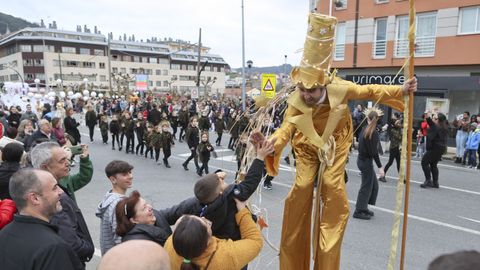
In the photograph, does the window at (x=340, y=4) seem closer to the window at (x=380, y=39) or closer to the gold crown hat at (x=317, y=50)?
the window at (x=380, y=39)

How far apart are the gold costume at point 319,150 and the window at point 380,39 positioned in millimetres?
19243

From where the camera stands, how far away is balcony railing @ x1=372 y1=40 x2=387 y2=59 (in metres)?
20.8

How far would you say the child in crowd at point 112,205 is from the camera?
2.99 metres

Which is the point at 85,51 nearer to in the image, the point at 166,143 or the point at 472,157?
the point at 166,143

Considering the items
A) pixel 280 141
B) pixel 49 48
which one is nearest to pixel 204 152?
pixel 280 141

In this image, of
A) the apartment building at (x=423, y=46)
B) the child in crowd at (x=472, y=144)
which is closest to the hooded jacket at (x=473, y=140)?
the child in crowd at (x=472, y=144)

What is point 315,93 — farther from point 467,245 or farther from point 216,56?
point 216,56

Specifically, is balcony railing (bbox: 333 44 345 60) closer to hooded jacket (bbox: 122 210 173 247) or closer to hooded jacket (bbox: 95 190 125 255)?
hooded jacket (bbox: 95 190 125 255)

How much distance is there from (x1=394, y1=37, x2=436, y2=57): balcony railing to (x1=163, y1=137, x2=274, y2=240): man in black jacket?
61.5 feet

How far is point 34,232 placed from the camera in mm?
2033

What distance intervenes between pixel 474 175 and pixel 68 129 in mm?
12000

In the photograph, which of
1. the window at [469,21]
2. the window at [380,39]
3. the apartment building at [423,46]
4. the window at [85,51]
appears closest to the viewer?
the window at [469,21]

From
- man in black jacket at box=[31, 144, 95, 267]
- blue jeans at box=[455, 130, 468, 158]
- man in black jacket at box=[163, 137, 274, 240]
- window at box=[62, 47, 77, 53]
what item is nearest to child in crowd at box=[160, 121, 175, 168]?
man in black jacket at box=[31, 144, 95, 267]

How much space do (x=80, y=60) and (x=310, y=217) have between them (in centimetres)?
7749
